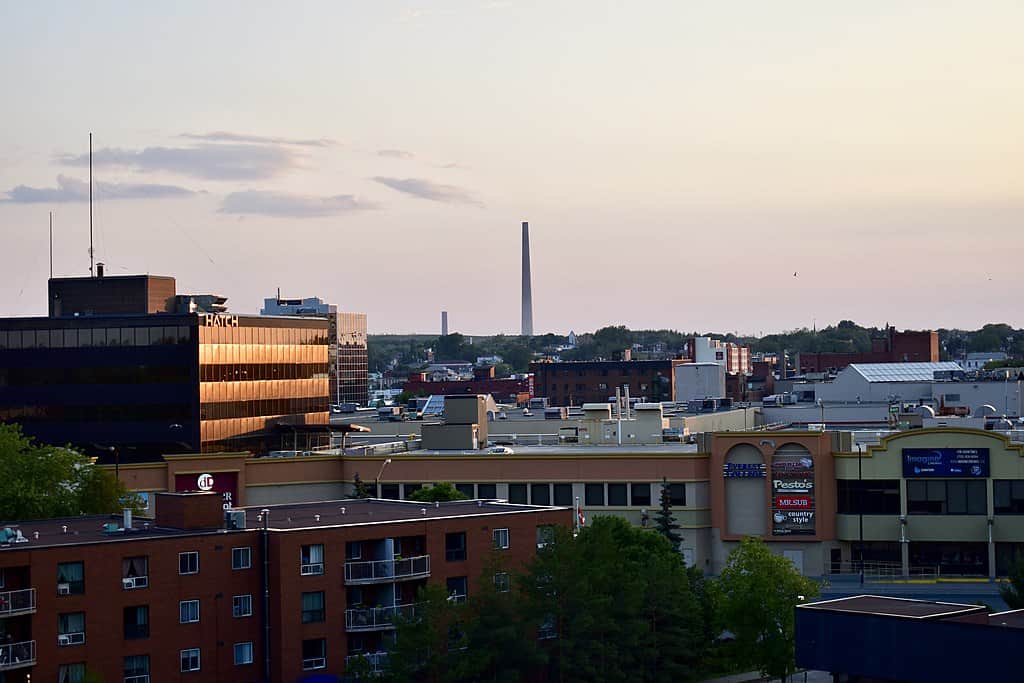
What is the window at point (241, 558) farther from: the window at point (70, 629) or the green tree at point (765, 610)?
the green tree at point (765, 610)

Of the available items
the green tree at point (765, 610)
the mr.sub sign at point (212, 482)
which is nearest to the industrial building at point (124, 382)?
the mr.sub sign at point (212, 482)

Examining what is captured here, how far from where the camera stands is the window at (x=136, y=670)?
6519cm

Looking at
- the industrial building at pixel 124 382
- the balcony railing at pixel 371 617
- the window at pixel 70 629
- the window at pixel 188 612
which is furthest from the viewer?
the industrial building at pixel 124 382

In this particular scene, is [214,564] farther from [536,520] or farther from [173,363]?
[173,363]

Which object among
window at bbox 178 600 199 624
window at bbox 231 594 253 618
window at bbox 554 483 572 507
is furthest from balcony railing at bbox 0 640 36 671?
window at bbox 554 483 572 507

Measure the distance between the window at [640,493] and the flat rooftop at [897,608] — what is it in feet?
140

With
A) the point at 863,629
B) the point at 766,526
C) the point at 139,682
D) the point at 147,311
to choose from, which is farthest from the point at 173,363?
the point at 863,629

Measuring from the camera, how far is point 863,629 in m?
57.2

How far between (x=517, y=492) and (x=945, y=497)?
89.5 ft

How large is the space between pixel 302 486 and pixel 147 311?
27869mm

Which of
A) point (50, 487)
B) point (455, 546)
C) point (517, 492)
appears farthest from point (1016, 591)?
point (50, 487)

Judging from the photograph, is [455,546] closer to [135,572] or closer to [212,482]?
[135,572]

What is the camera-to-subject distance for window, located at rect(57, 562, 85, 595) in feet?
210

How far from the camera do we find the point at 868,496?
101 metres
